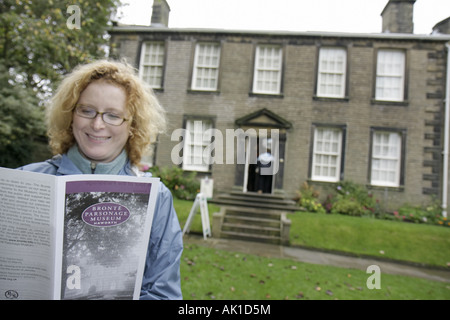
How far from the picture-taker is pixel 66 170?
43.7 inches

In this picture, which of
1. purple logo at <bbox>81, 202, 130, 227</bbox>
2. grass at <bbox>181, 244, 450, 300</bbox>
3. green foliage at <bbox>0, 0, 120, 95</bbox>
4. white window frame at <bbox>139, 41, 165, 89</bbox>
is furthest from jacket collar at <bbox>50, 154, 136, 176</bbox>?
green foliage at <bbox>0, 0, 120, 95</bbox>

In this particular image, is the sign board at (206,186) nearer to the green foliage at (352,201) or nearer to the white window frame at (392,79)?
the green foliage at (352,201)

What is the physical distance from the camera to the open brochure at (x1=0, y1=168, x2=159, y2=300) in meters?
0.79

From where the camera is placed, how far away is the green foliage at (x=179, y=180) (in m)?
3.78

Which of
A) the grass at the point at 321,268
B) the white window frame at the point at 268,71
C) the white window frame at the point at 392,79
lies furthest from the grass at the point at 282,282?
the white window frame at the point at 392,79

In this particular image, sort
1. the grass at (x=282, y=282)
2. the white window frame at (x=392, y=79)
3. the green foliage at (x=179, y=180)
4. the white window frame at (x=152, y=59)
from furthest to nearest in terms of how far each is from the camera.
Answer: the white window frame at (x=392, y=79), the white window frame at (x=152, y=59), the green foliage at (x=179, y=180), the grass at (x=282, y=282)

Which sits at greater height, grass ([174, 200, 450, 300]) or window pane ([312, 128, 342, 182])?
window pane ([312, 128, 342, 182])

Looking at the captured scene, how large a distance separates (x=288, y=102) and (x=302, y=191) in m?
3.00

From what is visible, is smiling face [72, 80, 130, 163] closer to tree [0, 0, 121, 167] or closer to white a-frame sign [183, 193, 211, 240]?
white a-frame sign [183, 193, 211, 240]

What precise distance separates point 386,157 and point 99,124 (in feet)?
30.5

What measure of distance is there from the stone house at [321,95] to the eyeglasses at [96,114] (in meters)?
2.80

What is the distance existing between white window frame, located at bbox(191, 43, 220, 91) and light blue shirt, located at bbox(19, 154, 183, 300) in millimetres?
3654

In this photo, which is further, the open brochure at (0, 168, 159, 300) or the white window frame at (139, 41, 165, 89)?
the white window frame at (139, 41, 165, 89)

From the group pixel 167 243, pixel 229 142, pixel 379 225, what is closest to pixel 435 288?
pixel 379 225
